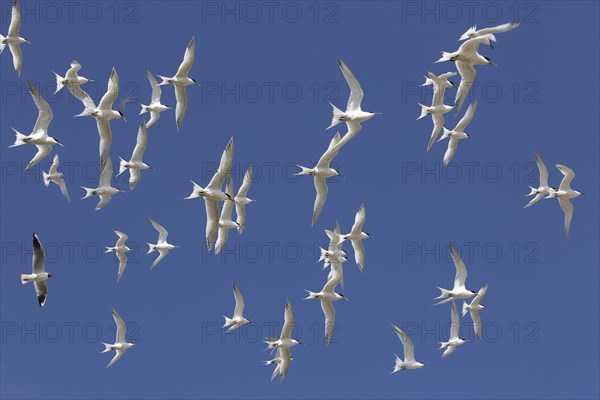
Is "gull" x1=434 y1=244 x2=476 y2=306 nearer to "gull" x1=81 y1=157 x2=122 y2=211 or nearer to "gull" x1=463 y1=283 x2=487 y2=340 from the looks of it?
"gull" x1=463 y1=283 x2=487 y2=340

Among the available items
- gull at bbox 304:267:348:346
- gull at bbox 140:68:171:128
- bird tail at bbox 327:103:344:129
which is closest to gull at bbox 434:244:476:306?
gull at bbox 304:267:348:346

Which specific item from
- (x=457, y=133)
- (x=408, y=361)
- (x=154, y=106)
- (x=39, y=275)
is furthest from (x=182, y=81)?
(x=408, y=361)

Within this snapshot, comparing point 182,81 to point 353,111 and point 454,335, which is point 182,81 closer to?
point 353,111

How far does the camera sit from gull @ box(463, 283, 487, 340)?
47781 millimetres

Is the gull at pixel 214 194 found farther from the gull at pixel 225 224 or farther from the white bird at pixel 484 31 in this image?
the white bird at pixel 484 31

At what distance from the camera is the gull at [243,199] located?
4847cm

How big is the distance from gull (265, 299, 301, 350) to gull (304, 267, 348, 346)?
924 millimetres

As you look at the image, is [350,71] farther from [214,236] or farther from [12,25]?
[12,25]

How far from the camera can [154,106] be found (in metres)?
46.3

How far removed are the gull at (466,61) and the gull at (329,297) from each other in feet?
30.4

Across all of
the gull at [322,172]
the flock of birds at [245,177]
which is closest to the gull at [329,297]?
the flock of birds at [245,177]

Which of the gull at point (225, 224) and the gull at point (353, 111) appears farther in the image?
the gull at point (225, 224)

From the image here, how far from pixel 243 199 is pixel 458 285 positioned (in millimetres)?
8702

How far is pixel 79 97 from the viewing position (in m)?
42.9
